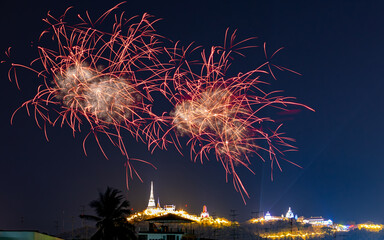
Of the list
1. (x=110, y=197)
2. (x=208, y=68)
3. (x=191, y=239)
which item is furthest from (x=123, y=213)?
(x=208, y=68)

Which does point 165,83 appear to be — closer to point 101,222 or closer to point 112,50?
point 112,50

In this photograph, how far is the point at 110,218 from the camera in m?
53.2

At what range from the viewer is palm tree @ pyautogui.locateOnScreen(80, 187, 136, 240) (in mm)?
52594

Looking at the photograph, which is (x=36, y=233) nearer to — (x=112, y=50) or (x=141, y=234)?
(x=112, y=50)

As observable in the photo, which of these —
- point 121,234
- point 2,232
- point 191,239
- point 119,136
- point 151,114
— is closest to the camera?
point 2,232

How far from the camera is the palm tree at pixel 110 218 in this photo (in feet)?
173

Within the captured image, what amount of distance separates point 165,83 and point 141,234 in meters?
32.2

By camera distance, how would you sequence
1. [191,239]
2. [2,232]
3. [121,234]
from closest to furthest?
[2,232]
[121,234]
[191,239]

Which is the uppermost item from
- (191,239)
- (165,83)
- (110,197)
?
(165,83)

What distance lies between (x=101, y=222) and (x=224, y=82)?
20.2 meters

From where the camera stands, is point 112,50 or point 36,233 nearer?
Answer: point 36,233

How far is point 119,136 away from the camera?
125ft

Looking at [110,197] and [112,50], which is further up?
[112,50]

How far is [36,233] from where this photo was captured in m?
36.3
